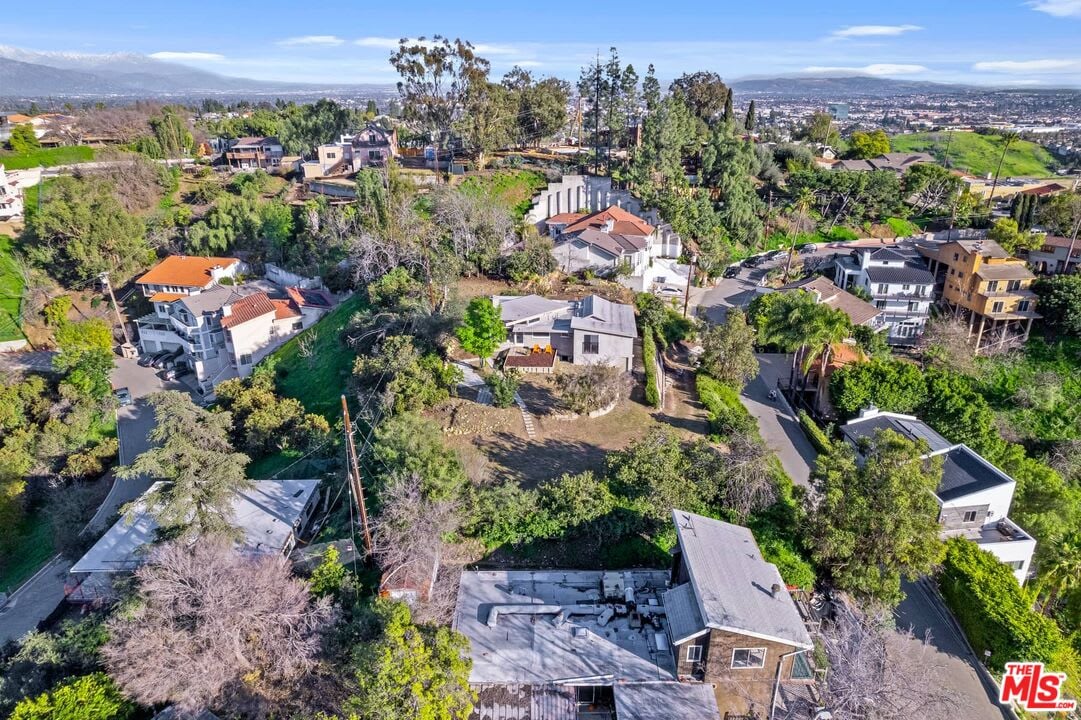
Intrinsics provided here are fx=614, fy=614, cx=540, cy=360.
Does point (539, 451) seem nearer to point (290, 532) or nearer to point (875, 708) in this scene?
point (290, 532)

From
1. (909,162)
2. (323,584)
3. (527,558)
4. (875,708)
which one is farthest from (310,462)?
(909,162)

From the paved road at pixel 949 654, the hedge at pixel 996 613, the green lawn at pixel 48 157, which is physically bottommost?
the paved road at pixel 949 654

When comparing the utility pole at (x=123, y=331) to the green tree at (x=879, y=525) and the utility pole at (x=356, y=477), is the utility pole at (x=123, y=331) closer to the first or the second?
the utility pole at (x=356, y=477)

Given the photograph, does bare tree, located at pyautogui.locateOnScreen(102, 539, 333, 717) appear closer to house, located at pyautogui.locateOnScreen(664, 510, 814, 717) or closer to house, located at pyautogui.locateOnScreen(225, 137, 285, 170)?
house, located at pyautogui.locateOnScreen(664, 510, 814, 717)

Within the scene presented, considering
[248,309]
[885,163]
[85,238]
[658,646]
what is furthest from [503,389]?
[885,163]

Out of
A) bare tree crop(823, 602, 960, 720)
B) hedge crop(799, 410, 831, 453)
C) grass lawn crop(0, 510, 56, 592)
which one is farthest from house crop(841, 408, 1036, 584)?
grass lawn crop(0, 510, 56, 592)

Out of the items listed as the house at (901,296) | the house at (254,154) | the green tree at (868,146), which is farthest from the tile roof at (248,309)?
the green tree at (868,146)

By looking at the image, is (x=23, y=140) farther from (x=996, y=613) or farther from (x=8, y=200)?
(x=996, y=613)
